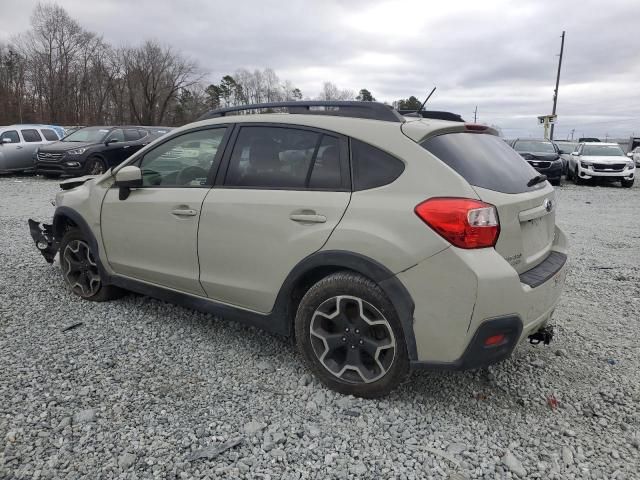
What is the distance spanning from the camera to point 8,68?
175 ft

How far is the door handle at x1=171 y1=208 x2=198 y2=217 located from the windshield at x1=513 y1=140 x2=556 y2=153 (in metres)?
16.5

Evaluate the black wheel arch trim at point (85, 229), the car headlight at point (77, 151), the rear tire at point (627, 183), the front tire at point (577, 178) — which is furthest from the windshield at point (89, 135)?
the rear tire at point (627, 183)

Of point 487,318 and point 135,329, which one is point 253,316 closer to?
point 135,329

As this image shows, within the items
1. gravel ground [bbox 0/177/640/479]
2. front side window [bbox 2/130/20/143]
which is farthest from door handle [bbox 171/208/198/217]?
front side window [bbox 2/130/20/143]

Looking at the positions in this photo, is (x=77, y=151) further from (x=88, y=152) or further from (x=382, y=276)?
(x=382, y=276)

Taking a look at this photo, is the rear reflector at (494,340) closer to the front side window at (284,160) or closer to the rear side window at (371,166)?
the rear side window at (371,166)

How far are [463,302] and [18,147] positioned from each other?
1772 cm

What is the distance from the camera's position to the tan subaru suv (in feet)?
8.04

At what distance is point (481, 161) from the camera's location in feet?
9.04

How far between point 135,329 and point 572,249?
5.58 m

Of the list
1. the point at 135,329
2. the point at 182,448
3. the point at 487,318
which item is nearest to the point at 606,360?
the point at 487,318

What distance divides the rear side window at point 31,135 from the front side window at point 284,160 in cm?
1639

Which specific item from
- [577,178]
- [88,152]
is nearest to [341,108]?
[88,152]

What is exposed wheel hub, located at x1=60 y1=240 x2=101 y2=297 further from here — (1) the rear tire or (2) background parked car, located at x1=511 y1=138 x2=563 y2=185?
(1) the rear tire
